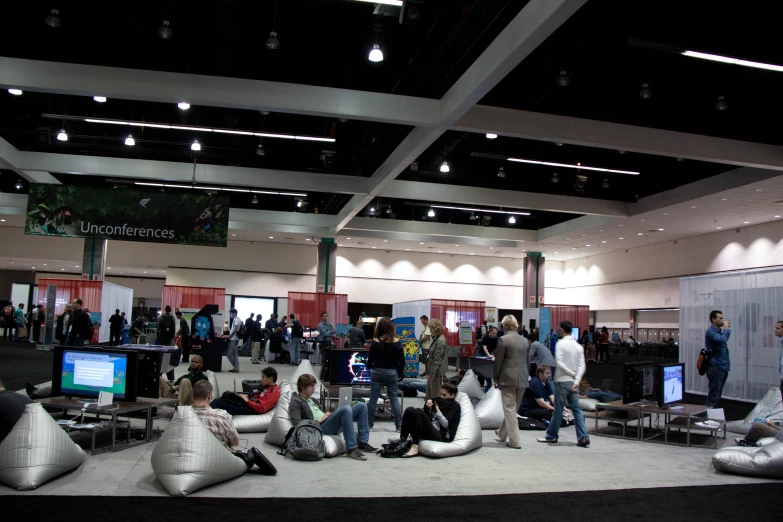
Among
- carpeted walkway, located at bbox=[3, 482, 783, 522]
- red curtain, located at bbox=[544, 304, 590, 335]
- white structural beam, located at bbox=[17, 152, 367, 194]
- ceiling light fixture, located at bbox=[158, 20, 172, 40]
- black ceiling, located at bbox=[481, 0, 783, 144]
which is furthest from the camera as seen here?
red curtain, located at bbox=[544, 304, 590, 335]

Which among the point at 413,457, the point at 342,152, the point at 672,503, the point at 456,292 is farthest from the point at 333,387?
the point at 456,292

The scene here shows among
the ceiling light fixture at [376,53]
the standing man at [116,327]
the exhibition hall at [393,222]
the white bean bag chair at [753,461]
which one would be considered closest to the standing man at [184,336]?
the exhibition hall at [393,222]

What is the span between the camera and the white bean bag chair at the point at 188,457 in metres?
4.58

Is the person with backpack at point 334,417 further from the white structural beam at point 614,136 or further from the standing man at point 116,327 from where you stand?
the standing man at point 116,327

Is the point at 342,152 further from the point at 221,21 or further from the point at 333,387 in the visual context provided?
the point at 333,387

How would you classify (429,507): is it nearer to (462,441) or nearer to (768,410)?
(462,441)

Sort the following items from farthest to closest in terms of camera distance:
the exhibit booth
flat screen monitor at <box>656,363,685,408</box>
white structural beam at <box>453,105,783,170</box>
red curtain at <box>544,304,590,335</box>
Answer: red curtain at <box>544,304,590,335</box>
the exhibit booth
white structural beam at <box>453,105,783,170</box>
flat screen monitor at <box>656,363,685,408</box>

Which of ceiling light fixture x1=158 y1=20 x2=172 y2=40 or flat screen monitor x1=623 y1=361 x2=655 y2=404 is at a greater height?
ceiling light fixture x1=158 y1=20 x2=172 y2=40

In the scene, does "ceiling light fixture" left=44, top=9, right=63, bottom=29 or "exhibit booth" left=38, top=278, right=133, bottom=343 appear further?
"exhibit booth" left=38, top=278, right=133, bottom=343

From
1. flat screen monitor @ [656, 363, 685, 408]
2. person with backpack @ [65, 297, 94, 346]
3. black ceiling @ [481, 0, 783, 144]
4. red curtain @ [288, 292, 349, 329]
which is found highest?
black ceiling @ [481, 0, 783, 144]

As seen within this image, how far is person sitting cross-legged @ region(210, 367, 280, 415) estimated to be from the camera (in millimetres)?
7215

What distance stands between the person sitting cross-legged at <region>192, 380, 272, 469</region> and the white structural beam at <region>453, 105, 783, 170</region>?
23.5ft

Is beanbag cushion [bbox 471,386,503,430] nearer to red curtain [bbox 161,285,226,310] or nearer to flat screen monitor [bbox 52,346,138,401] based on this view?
flat screen monitor [bbox 52,346,138,401]

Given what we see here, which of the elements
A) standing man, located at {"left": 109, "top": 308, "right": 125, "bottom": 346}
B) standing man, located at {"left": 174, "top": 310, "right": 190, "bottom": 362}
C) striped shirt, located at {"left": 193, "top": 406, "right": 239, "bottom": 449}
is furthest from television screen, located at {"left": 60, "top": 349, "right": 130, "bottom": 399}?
standing man, located at {"left": 109, "top": 308, "right": 125, "bottom": 346}
